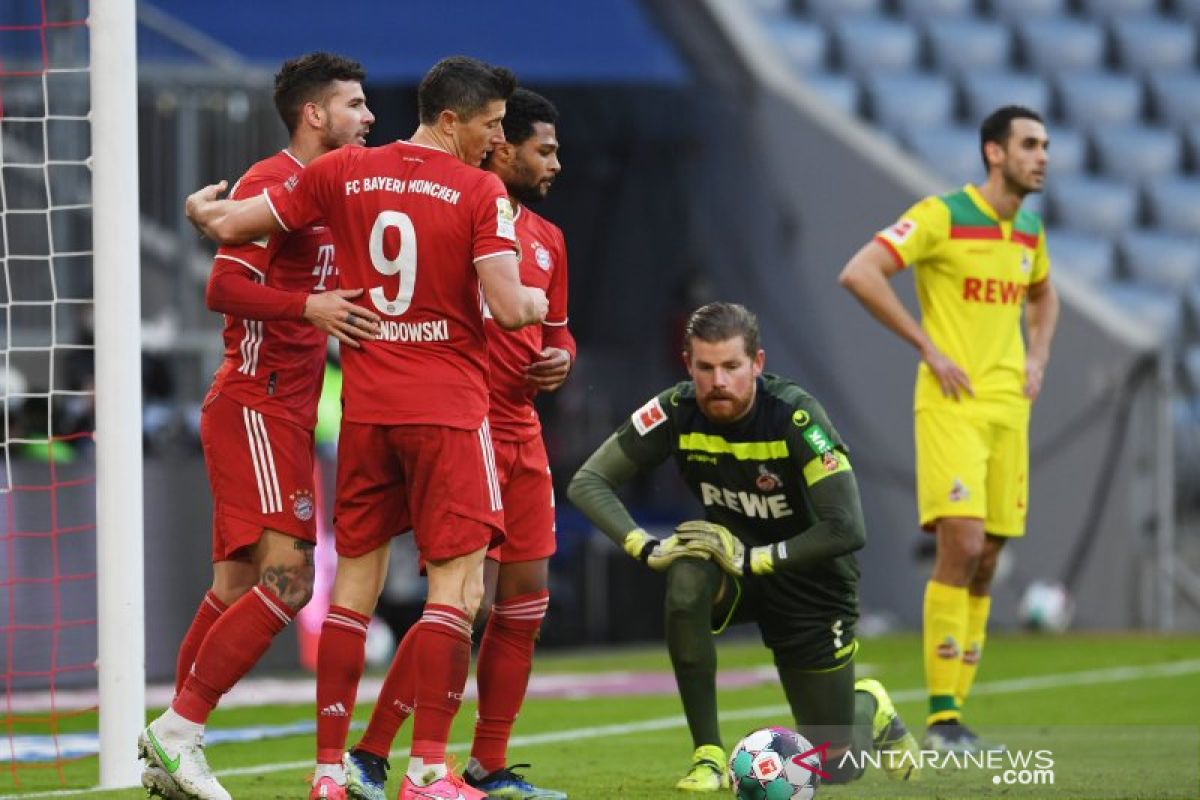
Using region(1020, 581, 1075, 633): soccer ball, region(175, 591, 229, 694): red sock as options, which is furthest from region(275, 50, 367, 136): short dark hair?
region(1020, 581, 1075, 633): soccer ball

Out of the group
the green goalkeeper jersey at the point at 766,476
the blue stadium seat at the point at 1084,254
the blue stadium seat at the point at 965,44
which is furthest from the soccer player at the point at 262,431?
the blue stadium seat at the point at 965,44

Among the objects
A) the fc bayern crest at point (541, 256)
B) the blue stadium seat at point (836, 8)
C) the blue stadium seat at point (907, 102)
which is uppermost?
the blue stadium seat at point (836, 8)

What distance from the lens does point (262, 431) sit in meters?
5.84

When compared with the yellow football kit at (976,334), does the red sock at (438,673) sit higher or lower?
lower

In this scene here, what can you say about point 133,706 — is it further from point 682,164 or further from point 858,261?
point 682,164

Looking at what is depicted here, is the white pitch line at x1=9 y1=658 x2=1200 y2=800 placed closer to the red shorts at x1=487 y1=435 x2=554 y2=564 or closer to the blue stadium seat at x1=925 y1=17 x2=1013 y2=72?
the red shorts at x1=487 y1=435 x2=554 y2=564

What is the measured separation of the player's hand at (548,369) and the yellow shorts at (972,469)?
2.03 meters

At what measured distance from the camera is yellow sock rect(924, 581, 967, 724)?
24.7 ft

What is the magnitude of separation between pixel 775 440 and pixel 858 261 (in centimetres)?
197

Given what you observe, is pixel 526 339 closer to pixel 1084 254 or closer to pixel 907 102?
pixel 1084 254

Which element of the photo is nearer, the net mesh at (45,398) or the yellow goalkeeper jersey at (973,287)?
the yellow goalkeeper jersey at (973,287)

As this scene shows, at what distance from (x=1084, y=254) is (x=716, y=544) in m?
11.5

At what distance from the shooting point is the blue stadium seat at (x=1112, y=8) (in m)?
18.8

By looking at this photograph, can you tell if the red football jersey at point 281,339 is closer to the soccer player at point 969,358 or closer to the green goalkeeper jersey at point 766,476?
the green goalkeeper jersey at point 766,476
